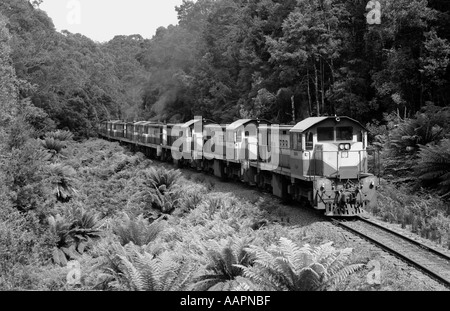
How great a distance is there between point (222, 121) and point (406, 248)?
41978mm

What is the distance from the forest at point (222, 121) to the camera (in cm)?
1234

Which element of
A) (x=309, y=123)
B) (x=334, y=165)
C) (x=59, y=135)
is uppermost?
(x=309, y=123)

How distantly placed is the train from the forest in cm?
177

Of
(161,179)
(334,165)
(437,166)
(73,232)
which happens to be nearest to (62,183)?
(161,179)

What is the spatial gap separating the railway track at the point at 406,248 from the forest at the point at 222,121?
3.90ft

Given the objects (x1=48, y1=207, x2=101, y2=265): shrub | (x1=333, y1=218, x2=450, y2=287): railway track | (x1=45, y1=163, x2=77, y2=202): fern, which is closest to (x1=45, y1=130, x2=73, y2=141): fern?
(x1=45, y1=163, x2=77, y2=202): fern

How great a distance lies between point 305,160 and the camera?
17.0m

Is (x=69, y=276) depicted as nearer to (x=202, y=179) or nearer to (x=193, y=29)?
(x=202, y=179)

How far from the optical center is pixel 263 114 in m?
41.1

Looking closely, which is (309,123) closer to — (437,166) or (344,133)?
(344,133)

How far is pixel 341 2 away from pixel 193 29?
134ft

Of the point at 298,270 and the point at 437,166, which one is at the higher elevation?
the point at 437,166

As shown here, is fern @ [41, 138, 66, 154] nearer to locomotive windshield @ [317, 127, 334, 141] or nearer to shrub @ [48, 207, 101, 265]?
shrub @ [48, 207, 101, 265]
